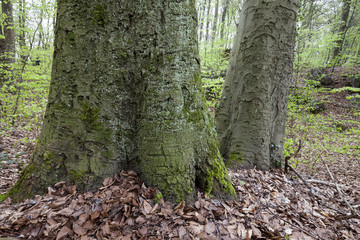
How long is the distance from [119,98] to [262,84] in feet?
8.24

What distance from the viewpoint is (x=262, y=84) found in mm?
3238

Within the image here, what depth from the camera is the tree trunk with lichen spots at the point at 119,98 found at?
1831 millimetres

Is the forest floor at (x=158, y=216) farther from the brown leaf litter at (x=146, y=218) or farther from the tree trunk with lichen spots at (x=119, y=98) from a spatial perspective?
the tree trunk with lichen spots at (x=119, y=98)

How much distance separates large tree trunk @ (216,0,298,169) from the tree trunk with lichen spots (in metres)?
1.71

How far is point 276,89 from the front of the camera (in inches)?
131

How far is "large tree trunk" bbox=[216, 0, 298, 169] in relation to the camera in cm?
321

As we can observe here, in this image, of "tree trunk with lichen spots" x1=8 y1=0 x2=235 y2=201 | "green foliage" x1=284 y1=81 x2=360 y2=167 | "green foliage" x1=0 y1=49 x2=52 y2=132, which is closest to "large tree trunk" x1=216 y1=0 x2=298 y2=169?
"green foliage" x1=284 y1=81 x2=360 y2=167

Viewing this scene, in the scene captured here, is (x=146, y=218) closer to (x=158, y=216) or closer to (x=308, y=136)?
(x=158, y=216)

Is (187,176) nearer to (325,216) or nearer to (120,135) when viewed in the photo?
(120,135)

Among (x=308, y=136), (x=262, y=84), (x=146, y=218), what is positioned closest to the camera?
(x=146, y=218)

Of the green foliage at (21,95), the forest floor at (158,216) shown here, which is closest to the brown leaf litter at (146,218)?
the forest floor at (158,216)

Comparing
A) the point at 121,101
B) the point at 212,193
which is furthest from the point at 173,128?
the point at 212,193

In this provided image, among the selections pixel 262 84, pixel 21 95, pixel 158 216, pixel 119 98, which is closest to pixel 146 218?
pixel 158 216

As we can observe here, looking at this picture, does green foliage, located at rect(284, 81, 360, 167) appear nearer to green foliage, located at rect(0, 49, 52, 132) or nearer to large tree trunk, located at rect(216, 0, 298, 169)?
large tree trunk, located at rect(216, 0, 298, 169)
